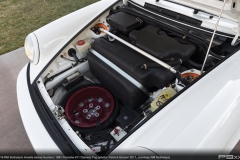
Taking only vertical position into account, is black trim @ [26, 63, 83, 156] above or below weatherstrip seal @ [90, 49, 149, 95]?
below

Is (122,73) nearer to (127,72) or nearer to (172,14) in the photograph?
(127,72)

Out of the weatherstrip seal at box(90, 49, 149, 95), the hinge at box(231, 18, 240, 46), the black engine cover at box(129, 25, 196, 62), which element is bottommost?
the weatherstrip seal at box(90, 49, 149, 95)

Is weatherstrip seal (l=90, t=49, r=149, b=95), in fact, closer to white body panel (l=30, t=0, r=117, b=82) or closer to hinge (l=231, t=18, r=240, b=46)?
white body panel (l=30, t=0, r=117, b=82)

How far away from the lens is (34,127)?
128 cm

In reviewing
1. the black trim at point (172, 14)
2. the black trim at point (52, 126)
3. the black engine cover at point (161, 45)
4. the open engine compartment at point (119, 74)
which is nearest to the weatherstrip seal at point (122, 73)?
the open engine compartment at point (119, 74)

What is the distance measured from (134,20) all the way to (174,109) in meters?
1.06

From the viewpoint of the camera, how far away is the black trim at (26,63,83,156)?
1.12 m

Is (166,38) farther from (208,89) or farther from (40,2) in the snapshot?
(40,2)

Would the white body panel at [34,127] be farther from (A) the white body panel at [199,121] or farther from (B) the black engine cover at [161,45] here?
(B) the black engine cover at [161,45]

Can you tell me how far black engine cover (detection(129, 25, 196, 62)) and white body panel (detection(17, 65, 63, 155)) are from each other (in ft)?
3.03

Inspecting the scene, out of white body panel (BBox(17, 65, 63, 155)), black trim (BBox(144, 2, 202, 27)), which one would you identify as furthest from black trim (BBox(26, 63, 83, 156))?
black trim (BBox(144, 2, 202, 27))

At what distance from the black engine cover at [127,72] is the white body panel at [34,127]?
0.59 metres

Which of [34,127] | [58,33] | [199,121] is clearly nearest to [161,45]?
[199,121]

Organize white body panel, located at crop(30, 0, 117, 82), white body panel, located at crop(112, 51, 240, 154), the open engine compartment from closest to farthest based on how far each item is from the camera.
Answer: white body panel, located at crop(112, 51, 240, 154), the open engine compartment, white body panel, located at crop(30, 0, 117, 82)
